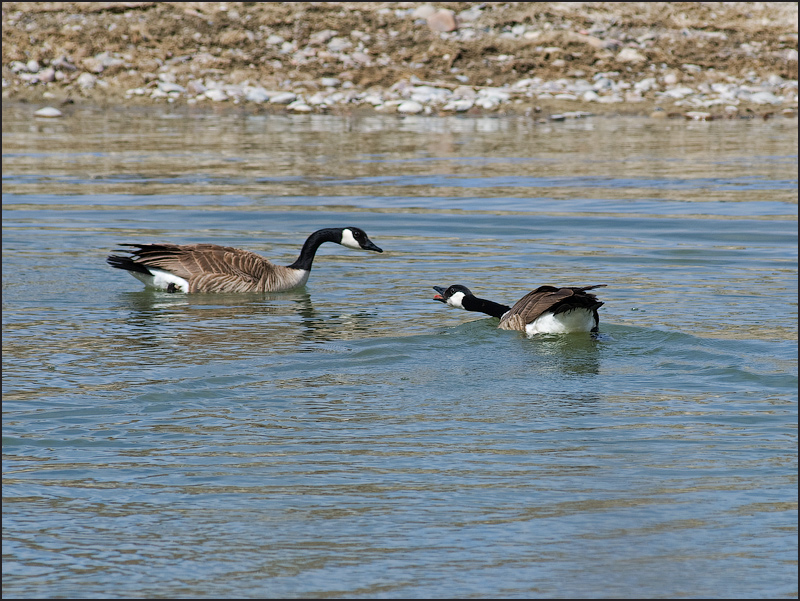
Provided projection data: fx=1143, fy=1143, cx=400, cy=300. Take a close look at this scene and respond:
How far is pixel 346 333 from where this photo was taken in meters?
9.40

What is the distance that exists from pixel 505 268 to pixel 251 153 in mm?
10152

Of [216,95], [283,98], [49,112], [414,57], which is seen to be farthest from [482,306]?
[49,112]

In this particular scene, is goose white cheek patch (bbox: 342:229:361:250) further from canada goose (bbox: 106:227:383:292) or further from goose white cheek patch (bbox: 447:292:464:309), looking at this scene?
goose white cheek patch (bbox: 447:292:464:309)

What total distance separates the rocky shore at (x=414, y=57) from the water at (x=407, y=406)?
1083 cm

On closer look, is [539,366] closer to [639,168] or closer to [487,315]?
[487,315]

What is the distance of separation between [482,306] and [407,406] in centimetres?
270

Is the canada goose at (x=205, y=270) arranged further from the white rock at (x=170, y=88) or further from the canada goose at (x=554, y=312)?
the white rock at (x=170, y=88)

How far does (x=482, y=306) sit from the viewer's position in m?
9.77

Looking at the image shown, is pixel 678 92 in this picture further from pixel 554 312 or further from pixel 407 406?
pixel 407 406

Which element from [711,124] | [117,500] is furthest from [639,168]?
[117,500]

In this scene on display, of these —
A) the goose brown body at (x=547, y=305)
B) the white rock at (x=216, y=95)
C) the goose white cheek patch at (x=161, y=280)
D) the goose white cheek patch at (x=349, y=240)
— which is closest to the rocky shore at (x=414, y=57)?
the white rock at (x=216, y=95)

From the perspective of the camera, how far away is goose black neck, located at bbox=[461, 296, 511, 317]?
32.0 feet

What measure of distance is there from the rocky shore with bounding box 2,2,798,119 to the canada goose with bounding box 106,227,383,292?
15.7 metres

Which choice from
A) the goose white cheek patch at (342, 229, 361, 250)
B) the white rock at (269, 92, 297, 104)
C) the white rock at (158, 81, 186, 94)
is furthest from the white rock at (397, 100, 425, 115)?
the goose white cheek patch at (342, 229, 361, 250)
